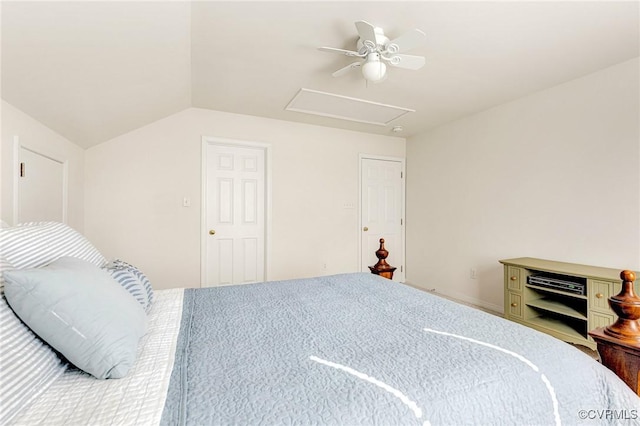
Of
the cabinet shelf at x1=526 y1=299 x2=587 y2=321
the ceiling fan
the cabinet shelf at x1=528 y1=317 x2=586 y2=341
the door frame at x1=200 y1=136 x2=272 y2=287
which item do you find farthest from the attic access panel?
the cabinet shelf at x1=528 y1=317 x2=586 y2=341

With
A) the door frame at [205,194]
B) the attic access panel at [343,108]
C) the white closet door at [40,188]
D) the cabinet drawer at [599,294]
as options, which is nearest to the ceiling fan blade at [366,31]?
the attic access panel at [343,108]

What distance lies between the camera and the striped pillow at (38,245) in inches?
36.4

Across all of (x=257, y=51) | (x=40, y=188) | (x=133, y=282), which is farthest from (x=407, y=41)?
(x=40, y=188)

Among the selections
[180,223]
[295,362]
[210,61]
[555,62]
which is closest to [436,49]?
[555,62]

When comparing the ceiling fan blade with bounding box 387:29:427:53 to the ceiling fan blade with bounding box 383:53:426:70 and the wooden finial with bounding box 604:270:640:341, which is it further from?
the wooden finial with bounding box 604:270:640:341

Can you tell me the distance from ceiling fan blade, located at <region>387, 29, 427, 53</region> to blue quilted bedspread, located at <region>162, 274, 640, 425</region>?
1570mm

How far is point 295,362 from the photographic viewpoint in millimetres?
909

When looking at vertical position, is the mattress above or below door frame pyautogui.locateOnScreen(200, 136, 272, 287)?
below

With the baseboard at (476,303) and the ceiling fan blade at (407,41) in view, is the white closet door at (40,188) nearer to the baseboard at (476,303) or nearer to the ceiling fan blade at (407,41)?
the ceiling fan blade at (407,41)

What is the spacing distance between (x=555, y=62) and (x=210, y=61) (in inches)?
111

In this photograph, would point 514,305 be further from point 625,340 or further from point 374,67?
point 374,67

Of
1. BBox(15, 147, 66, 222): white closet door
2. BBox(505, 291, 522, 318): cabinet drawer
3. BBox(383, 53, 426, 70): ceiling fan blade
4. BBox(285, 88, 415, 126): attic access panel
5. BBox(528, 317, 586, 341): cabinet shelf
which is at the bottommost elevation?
BBox(528, 317, 586, 341): cabinet shelf

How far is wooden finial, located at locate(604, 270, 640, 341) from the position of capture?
102 cm

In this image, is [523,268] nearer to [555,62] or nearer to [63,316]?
[555,62]
